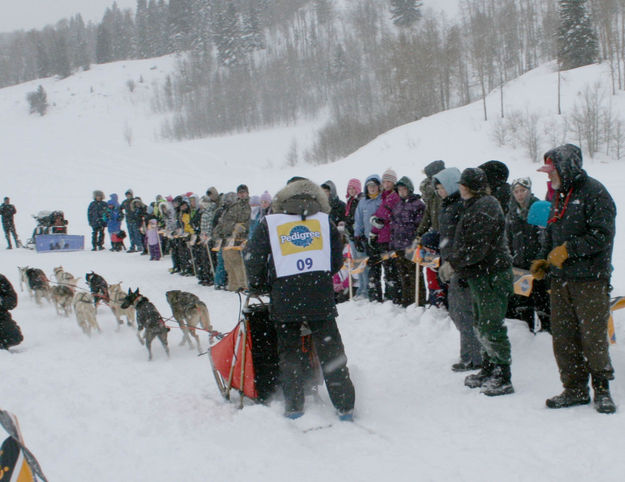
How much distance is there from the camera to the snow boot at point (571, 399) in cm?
359

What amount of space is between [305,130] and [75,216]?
31.1 m

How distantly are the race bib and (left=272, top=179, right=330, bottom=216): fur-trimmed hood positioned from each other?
6 centimetres

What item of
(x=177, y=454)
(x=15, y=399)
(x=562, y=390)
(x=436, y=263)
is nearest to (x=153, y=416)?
(x=177, y=454)

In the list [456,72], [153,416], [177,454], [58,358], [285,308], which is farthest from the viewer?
[456,72]

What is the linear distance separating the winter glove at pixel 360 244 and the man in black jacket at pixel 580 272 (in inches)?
159

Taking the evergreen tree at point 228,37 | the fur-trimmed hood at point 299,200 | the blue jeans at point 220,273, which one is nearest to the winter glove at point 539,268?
the fur-trimmed hood at point 299,200

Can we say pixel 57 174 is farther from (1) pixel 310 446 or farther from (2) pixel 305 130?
(1) pixel 310 446

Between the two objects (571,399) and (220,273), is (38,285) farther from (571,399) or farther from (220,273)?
(571,399)

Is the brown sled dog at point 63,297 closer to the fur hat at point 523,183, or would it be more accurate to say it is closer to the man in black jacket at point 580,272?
the fur hat at point 523,183

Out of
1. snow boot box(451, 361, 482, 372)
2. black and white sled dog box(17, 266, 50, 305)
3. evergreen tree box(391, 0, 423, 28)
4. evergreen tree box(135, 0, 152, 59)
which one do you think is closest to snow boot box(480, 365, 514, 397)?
snow boot box(451, 361, 482, 372)

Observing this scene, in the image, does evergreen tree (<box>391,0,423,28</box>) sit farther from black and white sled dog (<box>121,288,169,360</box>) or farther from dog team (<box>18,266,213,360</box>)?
black and white sled dog (<box>121,288,169,360</box>)

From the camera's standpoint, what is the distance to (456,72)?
4297cm

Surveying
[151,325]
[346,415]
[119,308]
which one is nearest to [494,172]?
[346,415]

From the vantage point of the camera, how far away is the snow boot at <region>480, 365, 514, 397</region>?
3959mm
